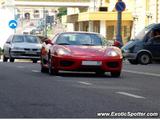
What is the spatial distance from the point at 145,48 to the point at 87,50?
48.9 ft

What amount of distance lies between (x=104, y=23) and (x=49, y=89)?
2310 inches

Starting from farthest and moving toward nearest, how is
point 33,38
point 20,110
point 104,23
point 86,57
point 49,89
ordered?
point 104,23 → point 33,38 → point 86,57 → point 49,89 → point 20,110

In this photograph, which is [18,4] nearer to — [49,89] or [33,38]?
[33,38]

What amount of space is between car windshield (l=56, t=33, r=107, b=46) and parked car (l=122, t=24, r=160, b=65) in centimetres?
1306

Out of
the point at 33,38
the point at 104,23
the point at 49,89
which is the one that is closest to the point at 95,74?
the point at 49,89

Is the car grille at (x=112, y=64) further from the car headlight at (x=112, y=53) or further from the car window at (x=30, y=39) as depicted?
the car window at (x=30, y=39)

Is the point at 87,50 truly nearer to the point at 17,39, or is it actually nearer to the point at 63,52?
the point at 63,52

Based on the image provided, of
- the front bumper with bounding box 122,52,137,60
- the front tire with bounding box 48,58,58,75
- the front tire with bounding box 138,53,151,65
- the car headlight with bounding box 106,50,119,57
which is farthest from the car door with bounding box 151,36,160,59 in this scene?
the car headlight with bounding box 106,50,119,57

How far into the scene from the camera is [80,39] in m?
22.1

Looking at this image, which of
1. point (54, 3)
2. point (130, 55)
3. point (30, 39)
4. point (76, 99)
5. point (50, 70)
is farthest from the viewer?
point (54, 3)

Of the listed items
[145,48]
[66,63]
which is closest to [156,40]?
[145,48]

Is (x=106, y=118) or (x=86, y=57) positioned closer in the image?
(x=106, y=118)

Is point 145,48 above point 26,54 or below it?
above

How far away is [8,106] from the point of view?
1183 cm
